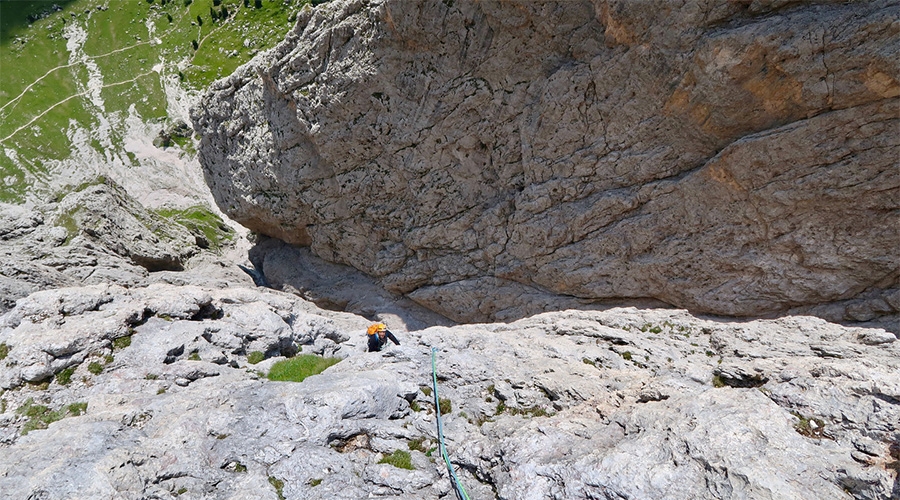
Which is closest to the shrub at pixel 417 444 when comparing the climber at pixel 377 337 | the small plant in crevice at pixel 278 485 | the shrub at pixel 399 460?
the shrub at pixel 399 460

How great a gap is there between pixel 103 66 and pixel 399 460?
9245cm

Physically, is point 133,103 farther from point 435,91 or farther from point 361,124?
point 435,91

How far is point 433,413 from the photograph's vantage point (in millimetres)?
13445

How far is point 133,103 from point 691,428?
85.3m

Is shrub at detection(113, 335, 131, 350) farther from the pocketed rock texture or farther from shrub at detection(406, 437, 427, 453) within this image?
shrub at detection(406, 437, 427, 453)

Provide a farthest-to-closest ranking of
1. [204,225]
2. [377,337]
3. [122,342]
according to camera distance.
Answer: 1. [204,225]
2. [377,337]
3. [122,342]

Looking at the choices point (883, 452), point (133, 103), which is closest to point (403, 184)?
point (883, 452)

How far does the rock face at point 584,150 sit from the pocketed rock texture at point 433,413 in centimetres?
552

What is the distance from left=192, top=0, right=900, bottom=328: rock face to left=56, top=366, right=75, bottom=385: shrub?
63.9 ft

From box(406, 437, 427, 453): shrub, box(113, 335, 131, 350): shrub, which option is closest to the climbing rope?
box(406, 437, 427, 453): shrub

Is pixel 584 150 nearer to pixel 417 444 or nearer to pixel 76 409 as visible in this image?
pixel 417 444

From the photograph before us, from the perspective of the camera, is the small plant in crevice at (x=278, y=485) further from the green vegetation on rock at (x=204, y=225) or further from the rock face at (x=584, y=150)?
the green vegetation on rock at (x=204, y=225)

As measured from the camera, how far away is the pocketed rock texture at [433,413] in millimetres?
9969

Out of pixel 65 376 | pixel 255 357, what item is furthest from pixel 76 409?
pixel 255 357
